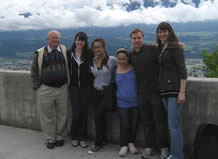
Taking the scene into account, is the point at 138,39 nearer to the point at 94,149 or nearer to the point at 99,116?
the point at 99,116

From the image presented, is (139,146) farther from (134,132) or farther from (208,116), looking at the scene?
(208,116)

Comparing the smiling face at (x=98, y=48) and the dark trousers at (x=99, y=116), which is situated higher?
the smiling face at (x=98, y=48)

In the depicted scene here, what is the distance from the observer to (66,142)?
186 inches

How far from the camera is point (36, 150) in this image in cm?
446

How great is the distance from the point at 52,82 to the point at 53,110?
55 cm

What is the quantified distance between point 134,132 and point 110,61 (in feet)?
3.97

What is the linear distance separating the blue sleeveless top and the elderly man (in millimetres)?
987

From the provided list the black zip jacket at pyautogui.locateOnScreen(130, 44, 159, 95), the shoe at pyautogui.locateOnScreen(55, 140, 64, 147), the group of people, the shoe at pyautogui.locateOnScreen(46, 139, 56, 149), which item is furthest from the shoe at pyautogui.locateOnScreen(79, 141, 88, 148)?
the black zip jacket at pyautogui.locateOnScreen(130, 44, 159, 95)

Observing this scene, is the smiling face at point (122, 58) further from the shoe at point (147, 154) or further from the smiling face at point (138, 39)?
the shoe at point (147, 154)

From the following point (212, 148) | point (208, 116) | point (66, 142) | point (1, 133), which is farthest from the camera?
point (1, 133)

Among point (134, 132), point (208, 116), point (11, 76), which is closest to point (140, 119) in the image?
point (134, 132)

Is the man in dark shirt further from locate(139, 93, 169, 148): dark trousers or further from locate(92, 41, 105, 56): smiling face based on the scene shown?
locate(92, 41, 105, 56): smiling face

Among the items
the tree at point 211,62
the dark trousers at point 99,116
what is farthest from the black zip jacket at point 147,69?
the tree at point 211,62

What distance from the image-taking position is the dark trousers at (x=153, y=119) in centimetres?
379
